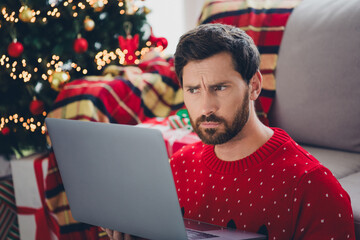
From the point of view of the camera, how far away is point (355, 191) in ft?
3.57

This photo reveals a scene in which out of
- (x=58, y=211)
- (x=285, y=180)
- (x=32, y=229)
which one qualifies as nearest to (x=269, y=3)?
(x=285, y=180)

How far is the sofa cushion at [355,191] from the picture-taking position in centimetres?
94

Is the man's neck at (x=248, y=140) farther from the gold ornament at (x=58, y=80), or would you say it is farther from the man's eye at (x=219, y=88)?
the gold ornament at (x=58, y=80)

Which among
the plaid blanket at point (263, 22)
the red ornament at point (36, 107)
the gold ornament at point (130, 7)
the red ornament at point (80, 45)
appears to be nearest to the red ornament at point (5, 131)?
the red ornament at point (36, 107)

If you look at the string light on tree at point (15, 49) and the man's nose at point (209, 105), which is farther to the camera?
the string light on tree at point (15, 49)

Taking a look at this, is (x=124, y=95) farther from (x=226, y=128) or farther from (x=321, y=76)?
(x=226, y=128)

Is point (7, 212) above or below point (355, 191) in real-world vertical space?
below

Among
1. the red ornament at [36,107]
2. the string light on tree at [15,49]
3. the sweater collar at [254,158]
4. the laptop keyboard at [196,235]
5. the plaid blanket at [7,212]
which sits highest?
the string light on tree at [15,49]

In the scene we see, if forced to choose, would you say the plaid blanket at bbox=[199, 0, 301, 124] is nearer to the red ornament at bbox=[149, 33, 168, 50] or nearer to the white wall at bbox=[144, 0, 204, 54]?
the red ornament at bbox=[149, 33, 168, 50]

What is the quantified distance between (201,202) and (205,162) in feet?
→ 0.31

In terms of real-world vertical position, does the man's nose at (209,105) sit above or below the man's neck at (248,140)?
above

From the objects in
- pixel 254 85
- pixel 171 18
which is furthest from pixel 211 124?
pixel 171 18

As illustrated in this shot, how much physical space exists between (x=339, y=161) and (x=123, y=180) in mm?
849

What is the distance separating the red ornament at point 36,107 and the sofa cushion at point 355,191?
1335 mm
